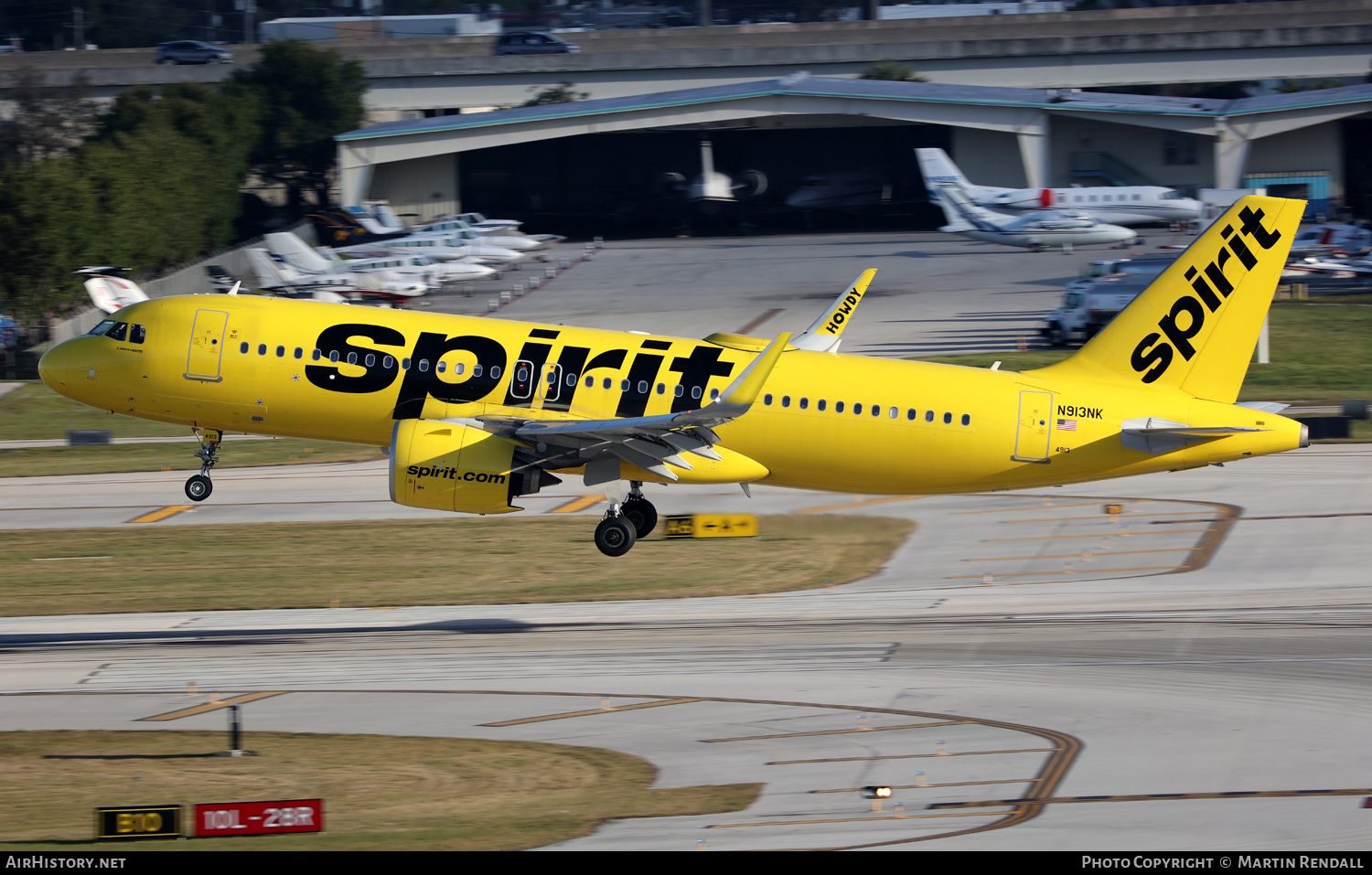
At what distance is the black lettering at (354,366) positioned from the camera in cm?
3562

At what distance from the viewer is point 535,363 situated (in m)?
35.6

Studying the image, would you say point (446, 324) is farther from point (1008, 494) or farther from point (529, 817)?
point (1008, 494)

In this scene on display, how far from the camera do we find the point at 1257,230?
35375 millimetres

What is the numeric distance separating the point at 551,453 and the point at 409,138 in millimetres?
95520

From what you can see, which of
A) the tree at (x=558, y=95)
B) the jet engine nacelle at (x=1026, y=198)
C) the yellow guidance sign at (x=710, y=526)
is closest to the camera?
the yellow guidance sign at (x=710, y=526)

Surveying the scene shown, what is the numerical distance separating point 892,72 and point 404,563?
102 metres

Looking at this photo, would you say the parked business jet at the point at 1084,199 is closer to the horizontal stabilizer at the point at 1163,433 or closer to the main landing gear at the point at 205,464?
the horizontal stabilizer at the point at 1163,433

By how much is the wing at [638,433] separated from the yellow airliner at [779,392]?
84mm

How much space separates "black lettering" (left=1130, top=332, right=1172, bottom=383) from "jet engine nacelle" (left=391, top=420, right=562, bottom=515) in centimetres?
1577

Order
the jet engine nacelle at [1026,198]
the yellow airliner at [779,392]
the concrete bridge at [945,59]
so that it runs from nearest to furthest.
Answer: the yellow airliner at [779,392], the jet engine nacelle at [1026,198], the concrete bridge at [945,59]

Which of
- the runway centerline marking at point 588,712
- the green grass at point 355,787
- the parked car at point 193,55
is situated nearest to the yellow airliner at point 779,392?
the runway centerline marking at point 588,712

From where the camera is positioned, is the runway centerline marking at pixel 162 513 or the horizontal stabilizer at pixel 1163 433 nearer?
the horizontal stabilizer at pixel 1163 433

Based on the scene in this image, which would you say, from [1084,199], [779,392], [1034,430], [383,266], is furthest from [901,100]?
[779,392]

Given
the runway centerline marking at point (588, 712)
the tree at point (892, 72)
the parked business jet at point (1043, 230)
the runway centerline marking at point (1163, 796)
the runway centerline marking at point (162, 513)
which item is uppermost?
the tree at point (892, 72)
